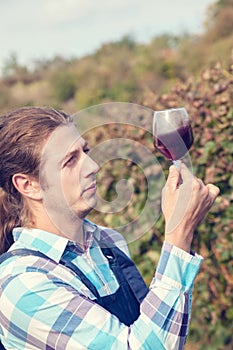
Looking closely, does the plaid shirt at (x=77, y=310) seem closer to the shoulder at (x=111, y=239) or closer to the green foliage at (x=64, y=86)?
the shoulder at (x=111, y=239)

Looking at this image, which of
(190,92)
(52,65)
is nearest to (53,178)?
(190,92)

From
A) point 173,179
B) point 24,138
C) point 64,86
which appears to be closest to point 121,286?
point 173,179

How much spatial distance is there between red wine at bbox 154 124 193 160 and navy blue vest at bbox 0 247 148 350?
0.38m

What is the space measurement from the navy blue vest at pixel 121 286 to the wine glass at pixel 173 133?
383mm

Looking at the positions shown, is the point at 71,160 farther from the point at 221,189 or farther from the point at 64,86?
the point at 64,86

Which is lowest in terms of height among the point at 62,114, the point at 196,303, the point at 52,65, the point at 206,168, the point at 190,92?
the point at 52,65

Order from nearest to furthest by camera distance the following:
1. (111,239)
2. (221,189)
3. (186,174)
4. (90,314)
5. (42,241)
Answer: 1. (90,314)
2. (186,174)
3. (42,241)
4. (111,239)
5. (221,189)

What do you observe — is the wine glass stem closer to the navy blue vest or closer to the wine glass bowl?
the wine glass bowl

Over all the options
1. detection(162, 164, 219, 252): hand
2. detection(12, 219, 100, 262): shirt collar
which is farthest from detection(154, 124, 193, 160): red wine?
detection(12, 219, 100, 262): shirt collar

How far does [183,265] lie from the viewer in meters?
2.00

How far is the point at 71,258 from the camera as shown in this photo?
218 centimetres

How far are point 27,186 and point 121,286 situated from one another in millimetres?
411

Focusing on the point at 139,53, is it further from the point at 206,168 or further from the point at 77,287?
the point at 77,287

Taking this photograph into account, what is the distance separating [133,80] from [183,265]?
1763 cm
